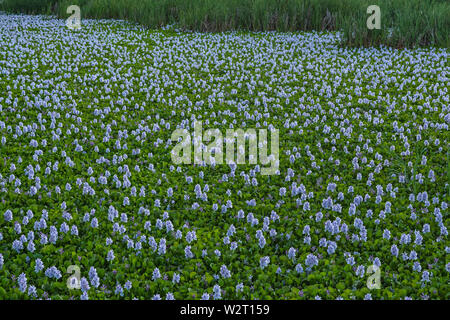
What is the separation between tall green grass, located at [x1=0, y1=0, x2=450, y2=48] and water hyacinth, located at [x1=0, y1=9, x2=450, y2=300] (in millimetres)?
3221

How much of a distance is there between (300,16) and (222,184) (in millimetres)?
14400

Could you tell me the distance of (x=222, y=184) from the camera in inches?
244

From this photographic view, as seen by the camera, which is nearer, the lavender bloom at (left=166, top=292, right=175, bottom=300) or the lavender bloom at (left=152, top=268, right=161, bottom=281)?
the lavender bloom at (left=166, top=292, right=175, bottom=300)

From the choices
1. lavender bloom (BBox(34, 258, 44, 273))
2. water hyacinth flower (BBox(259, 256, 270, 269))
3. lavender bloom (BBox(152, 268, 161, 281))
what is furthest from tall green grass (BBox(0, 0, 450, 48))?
lavender bloom (BBox(34, 258, 44, 273))

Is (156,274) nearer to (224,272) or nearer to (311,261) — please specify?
(224,272)

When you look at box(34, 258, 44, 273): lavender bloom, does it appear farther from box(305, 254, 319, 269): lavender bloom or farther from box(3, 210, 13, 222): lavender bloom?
box(305, 254, 319, 269): lavender bloom

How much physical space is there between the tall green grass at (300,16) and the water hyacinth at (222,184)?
3.22 metres

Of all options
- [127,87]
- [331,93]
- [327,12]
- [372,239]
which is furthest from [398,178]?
[327,12]

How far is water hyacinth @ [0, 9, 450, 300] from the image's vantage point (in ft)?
14.3

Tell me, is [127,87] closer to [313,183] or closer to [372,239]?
[313,183]

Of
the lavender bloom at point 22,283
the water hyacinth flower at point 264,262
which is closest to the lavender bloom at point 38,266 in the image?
the lavender bloom at point 22,283

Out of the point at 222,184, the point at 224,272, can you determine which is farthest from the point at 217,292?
the point at 222,184

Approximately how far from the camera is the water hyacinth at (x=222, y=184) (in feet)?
14.3

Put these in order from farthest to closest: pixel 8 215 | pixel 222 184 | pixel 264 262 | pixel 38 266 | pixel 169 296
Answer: pixel 222 184 → pixel 8 215 → pixel 264 262 → pixel 38 266 → pixel 169 296
